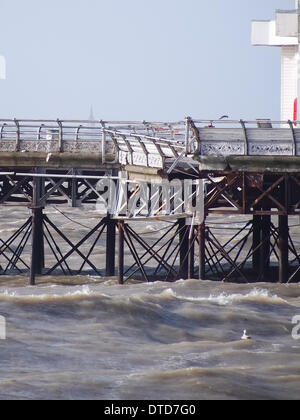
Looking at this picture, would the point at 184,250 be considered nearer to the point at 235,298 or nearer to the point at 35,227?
the point at 35,227

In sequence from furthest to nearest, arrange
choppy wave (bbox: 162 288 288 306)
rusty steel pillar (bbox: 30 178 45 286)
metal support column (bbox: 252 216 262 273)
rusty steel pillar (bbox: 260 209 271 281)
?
1. metal support column (bbox: 252 216 262 273)
2. rusty steel pillar (bbox: 260 209 271 281)
3. rusty steel pillar (bbox: 30 178 45 286)
4. choppy wave (bbox: 162 288 288 306)

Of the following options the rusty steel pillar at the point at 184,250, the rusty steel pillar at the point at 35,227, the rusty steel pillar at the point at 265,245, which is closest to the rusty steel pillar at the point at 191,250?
the rusty steel pillar at the point at 184,250

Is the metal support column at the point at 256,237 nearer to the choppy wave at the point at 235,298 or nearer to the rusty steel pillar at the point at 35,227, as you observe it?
the rusty steel pillar at the point at 35,227

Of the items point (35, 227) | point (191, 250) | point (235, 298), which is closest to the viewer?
point (235, 298)

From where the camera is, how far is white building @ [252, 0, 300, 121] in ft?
163

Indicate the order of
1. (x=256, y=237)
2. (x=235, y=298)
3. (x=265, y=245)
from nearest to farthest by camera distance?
(x=235, y=298) < (x=265, y=245) < (x=256, y=237)

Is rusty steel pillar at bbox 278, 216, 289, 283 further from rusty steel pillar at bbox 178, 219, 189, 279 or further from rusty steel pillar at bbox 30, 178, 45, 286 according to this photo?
rusty steel pillar at bbox 30, 178, 45, 286

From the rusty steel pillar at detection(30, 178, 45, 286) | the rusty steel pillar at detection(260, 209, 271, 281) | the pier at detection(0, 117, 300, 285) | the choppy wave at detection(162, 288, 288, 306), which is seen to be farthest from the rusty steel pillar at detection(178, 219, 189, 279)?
the choppy wave at detection(162, 288, 288, 306)

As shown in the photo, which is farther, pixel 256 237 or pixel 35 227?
pixel 256 237

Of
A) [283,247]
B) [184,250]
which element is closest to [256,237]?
[184,250]

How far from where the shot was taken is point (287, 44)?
51.7 m

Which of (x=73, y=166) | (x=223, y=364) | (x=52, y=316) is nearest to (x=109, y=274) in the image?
(x=73, y=166)

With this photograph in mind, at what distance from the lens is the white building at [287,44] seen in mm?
49594

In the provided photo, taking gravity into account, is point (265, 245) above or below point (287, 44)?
below
